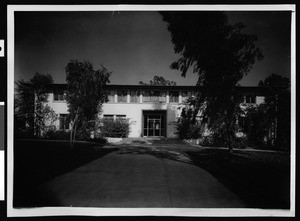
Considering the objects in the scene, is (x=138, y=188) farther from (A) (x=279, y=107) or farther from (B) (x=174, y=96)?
(B) (x=174, y=96)

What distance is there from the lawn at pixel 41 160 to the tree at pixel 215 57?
4.38 m

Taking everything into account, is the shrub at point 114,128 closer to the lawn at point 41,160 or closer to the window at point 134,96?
the lawn at point 41,160

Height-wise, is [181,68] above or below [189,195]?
above

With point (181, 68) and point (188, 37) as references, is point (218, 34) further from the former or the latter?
point (181, 68)

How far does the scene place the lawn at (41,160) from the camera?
4711mm

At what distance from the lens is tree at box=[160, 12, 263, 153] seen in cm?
543

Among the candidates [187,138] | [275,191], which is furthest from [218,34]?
[187,138]

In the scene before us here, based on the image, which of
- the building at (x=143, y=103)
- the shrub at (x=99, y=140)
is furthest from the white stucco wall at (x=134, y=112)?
the shrub at (x=99, y=140)

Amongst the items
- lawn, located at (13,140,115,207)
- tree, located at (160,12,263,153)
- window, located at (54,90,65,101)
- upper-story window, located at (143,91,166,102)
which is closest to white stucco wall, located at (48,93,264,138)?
window, located at (54,90,65,101)

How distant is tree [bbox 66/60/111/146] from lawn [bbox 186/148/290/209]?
4308mm

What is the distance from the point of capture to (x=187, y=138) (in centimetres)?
1234

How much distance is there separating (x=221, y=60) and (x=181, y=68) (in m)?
1.21

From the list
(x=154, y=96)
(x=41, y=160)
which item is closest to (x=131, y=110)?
(x=154, y=96)

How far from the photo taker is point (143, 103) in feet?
36.3
